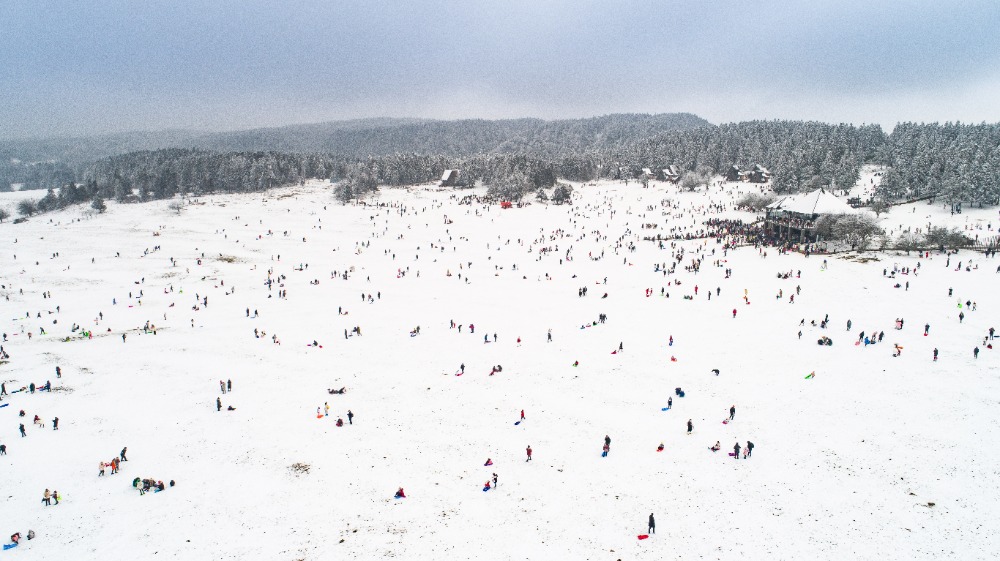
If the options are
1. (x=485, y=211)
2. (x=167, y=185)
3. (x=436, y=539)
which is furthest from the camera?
(x=167, y=185)

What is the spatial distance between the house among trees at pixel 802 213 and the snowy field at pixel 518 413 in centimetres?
747

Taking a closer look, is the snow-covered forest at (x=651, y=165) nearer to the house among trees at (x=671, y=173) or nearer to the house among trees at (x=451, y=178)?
the house among trees at (x=671, y=173)

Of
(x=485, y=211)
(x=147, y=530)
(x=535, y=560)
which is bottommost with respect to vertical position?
(x=147, y=530)

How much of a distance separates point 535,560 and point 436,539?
3.00 meters

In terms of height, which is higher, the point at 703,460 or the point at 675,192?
the point at 675,192

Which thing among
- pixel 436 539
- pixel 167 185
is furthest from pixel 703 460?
pixel 167 185

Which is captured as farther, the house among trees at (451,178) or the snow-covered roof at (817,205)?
the house among trees at (451,178)

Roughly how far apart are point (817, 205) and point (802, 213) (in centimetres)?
144

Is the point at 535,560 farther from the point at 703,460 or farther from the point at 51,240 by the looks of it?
the point at 51,240

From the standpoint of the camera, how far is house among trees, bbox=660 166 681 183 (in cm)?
10220

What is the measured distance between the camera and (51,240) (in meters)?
63.9

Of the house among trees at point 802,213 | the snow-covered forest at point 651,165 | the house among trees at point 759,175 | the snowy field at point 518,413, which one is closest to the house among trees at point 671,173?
the snow-covered forest at point 651,165

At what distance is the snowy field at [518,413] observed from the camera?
1435 cm

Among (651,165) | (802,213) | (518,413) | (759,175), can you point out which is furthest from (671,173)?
(518,413)
